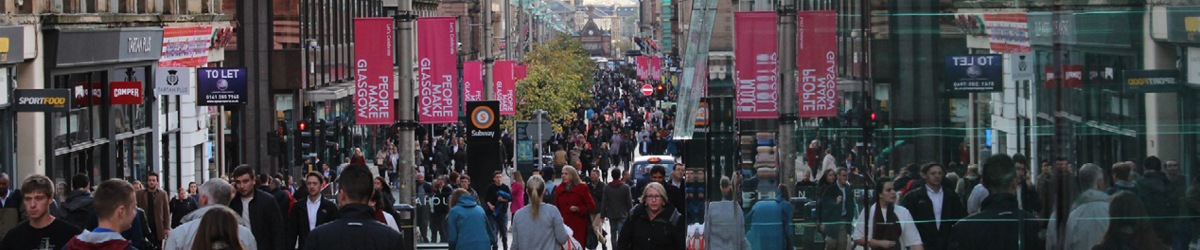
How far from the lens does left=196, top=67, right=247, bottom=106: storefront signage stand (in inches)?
1121

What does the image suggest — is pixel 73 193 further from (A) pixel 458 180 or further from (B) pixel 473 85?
(B) pixel 473 85

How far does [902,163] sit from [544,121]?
80.9 ft

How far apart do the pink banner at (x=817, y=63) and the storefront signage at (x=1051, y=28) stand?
2179 millimetres

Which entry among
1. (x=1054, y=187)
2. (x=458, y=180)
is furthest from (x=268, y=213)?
(x=458, y=180)

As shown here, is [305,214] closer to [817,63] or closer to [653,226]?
[653,226]

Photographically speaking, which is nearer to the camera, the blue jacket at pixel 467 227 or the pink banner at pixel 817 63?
the pink banner at pixel 817 63

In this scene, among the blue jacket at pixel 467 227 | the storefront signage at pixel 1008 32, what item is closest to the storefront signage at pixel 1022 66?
the storefront signage at pixel 1008 32

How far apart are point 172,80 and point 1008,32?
22625mm

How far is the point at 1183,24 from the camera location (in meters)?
6.04

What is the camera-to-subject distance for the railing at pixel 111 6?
69.4 feet

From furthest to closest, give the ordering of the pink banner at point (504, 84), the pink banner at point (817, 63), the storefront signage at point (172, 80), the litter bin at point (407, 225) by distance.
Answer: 1. the pink banner at point (504, 84)
2. the storefront signage at point (172, 80)
3. the litter bin at point (407, 225)
4. the pink banner at point (817, 63)

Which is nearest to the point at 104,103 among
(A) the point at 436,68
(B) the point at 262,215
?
(A) the point at 436,68

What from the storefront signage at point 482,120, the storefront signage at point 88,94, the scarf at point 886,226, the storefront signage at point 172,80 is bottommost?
the scarf at point 886,226

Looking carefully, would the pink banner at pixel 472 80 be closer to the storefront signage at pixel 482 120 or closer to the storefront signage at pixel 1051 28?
the storefront signage at pixel 482 120
